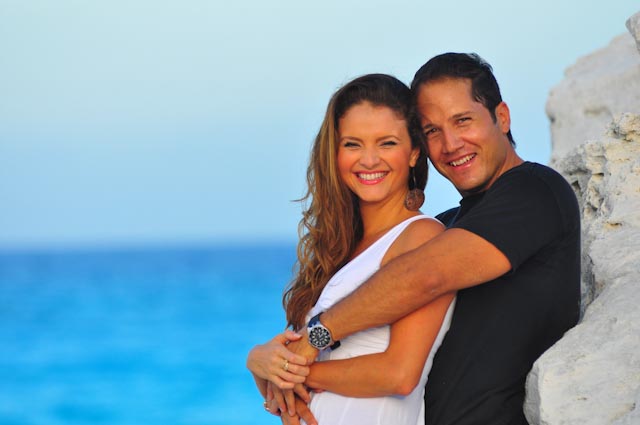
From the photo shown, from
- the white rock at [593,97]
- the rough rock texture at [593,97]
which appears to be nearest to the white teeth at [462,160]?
the white rock at [593,97]

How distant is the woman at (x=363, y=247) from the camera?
3002 mm

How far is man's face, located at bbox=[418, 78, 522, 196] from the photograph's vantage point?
3.37 m

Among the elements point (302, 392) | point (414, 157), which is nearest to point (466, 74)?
point (414, 157)

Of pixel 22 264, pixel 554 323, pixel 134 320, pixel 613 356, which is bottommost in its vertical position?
pixel 613 356

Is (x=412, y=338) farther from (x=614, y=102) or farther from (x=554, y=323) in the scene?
(x=614, y=102)

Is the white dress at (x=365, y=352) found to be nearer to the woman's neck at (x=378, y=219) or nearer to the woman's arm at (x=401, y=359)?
the woman's arm at (x=401, y=359)

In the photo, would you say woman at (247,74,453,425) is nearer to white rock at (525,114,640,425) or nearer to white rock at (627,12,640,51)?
white rock at (525,114,640,425)

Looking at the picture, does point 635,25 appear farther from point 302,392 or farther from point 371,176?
point 302,392

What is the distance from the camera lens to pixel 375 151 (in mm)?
3383

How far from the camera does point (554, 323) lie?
3.12 m

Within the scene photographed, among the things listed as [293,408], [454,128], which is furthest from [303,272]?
[454,128]

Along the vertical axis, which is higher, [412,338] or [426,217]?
[426,217]

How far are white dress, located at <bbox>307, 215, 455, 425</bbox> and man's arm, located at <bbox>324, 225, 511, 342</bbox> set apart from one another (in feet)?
0.59

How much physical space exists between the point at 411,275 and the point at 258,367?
0.83 meters
